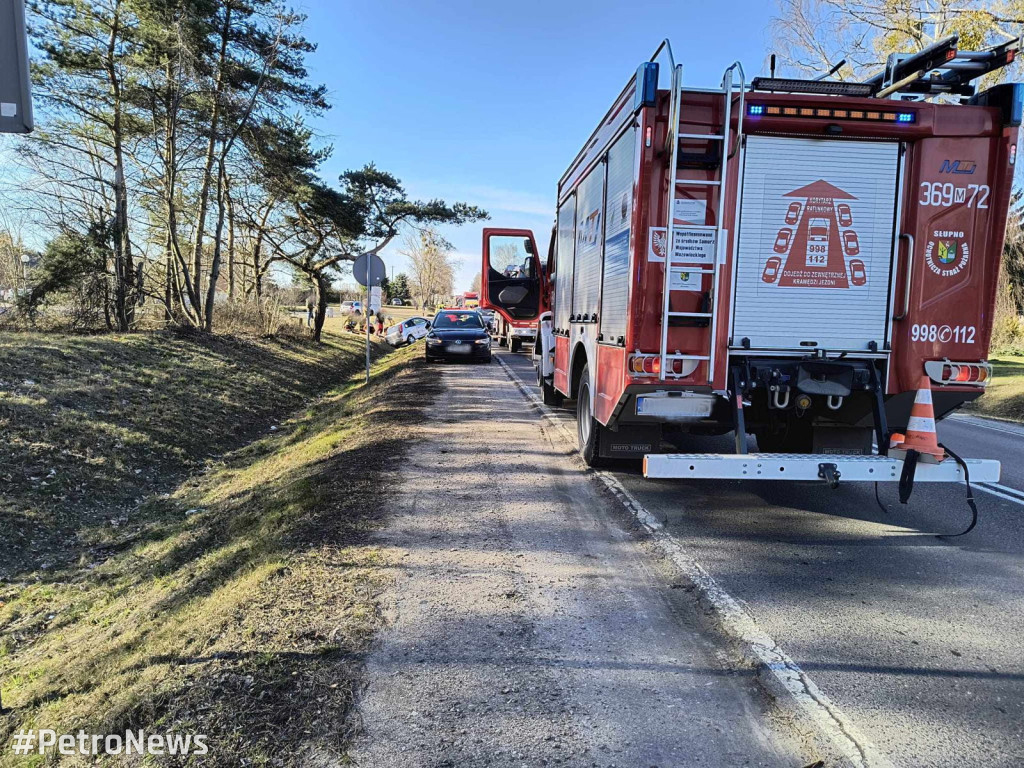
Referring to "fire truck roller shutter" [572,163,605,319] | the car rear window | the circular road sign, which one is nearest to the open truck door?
the car rear window

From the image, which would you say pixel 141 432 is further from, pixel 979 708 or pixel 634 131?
pixel 979 708

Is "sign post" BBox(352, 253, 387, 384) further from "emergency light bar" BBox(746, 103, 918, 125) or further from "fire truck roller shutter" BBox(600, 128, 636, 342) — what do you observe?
"emergency light bar" BBox(746, 103, 918, 125)

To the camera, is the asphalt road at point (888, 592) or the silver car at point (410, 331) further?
the silver car at point (410, 331)

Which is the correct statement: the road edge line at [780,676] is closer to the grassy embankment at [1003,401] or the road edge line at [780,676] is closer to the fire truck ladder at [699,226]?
the fire truck ladder at [699,226]

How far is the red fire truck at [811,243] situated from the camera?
16.1ft

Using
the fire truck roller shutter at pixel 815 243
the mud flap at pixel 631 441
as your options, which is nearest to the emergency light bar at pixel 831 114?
the fire truck roller shutter at pixel 815 243

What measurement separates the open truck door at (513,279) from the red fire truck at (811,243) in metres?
16.3

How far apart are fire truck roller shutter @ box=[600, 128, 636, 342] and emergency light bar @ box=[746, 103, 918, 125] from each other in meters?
1.03

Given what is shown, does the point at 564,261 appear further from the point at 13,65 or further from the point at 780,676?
the point at 13,65

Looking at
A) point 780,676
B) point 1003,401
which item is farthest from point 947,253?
point 1003,401

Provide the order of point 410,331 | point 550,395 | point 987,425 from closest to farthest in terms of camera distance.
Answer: point 550,395 < point 987,425 < point 410,331

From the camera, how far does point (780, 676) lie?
10.1ft

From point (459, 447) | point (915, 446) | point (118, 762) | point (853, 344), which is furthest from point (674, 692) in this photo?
point (459, 447)

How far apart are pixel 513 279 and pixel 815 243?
18128 mm
